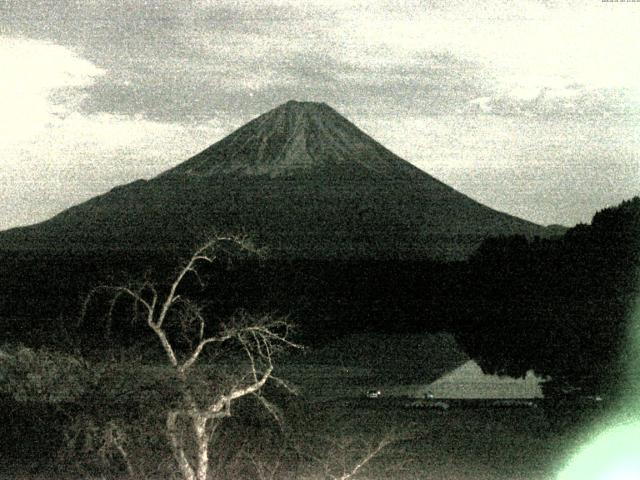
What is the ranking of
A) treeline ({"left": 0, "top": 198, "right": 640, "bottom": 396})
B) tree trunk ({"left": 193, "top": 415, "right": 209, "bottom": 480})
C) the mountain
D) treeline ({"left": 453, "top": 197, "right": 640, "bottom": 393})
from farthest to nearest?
1. the mountain
2. treeline ({"left": 0, "top": 198, "right": 640, "bottom": 396})
3. treeline ({"left": 453, "top": 197, "right": 640, "bottom": 393})
4. tree trunk ({"left": 193, "top": 415, "right": 209, "bottom": 480})

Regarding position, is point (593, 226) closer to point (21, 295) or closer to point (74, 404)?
point (21, 295)

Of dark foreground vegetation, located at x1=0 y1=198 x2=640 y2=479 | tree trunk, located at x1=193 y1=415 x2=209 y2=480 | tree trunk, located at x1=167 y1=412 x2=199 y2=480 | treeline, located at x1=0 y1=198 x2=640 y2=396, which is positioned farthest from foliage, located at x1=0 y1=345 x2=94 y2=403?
treeline, located at x1=0 y1=198 x2=640 y2=396

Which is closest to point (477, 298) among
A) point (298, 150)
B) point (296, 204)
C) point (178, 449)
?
point (178, 449)

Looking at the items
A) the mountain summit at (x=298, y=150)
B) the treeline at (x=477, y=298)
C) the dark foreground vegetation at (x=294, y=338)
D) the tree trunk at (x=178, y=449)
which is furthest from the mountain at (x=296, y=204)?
the tree trunk at (x=178, y=449)

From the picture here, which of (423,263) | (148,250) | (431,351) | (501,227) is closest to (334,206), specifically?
(501,227)

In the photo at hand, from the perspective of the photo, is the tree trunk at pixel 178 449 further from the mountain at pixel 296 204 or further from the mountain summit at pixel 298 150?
the mountain summit at pixel 298 150

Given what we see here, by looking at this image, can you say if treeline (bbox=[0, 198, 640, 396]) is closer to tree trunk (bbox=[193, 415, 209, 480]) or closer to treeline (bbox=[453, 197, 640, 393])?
treeline (bbox=[453, 197, 640, 393])
